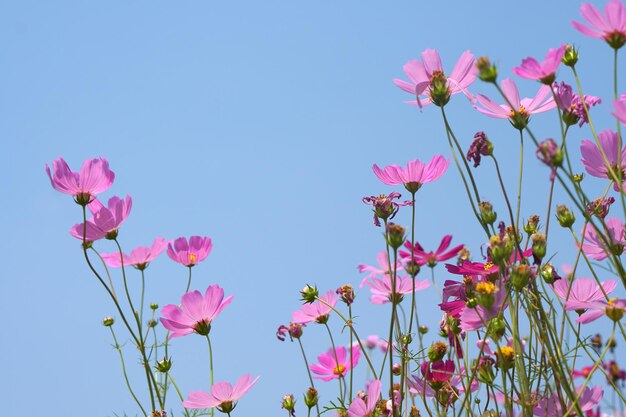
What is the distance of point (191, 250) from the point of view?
53.4 inches

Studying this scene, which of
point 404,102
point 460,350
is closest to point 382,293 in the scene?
point 460,350

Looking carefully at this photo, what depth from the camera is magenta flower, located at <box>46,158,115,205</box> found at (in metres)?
1.21

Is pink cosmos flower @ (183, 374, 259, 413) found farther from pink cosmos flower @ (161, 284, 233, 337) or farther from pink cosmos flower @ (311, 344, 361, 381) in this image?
pink cosmos flower @ (311, 344, 361, 381)

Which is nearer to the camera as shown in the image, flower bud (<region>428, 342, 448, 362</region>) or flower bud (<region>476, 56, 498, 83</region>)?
flower bud (<region>476, 56, 498, 83</region>)

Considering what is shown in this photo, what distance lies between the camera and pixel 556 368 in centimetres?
80

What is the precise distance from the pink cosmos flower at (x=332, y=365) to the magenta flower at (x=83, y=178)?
0.54 m

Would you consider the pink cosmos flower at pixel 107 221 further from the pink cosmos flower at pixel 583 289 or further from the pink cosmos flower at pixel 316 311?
the pink cosmos flower at pixel 583 289

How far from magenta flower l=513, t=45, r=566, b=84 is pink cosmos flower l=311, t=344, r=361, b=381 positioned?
703 millimetres

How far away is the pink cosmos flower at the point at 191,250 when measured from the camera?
135 cm

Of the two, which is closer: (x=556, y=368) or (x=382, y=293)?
(x=556, y=368)

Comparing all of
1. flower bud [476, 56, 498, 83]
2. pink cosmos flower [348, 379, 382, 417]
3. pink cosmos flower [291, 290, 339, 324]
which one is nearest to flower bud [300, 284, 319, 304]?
pink cosmos flower [291, 290, 339, 324]

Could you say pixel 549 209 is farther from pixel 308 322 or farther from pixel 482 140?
pixel 308 322

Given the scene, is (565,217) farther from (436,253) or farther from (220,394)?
(220,394)

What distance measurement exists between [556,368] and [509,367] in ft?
0.53
